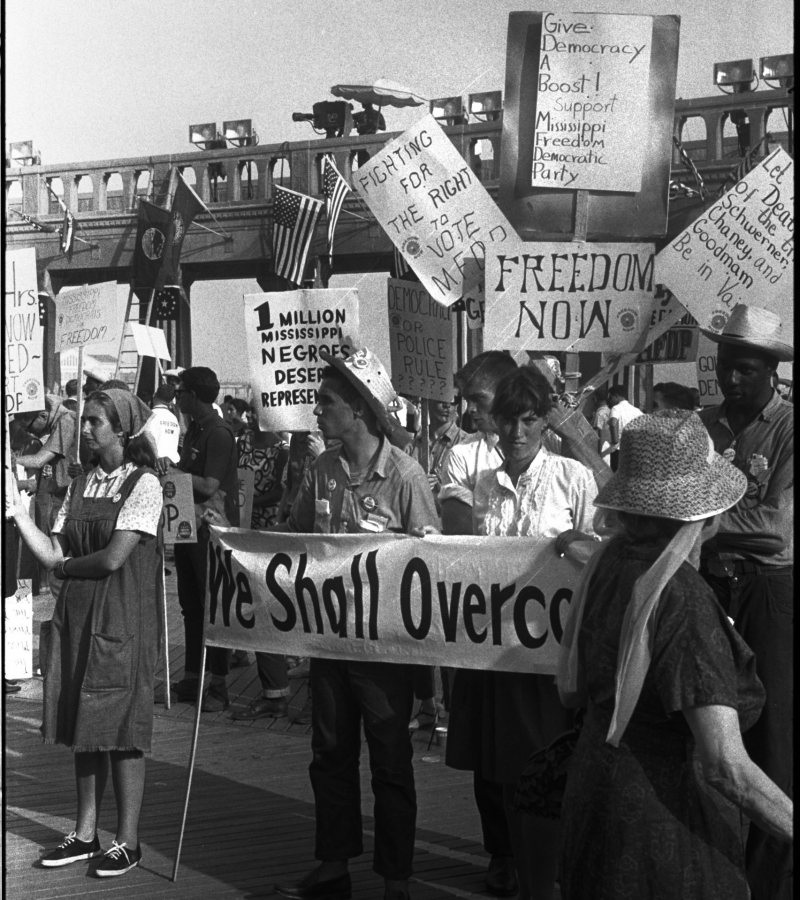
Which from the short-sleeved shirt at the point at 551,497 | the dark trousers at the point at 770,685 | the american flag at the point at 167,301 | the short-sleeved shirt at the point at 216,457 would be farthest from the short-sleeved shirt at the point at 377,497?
the american flag at the point at 167,301

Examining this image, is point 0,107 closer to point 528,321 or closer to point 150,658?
point 150,658

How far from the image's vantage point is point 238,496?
9406 millimetres

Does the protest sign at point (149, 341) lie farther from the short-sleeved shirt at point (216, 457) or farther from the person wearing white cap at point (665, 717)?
the person wearing white cap at point (665, 717)

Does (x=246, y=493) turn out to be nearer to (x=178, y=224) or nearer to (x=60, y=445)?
(x=60, y=445)

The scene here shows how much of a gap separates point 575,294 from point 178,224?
2309 centimetres

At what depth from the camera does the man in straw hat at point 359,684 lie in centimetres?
521

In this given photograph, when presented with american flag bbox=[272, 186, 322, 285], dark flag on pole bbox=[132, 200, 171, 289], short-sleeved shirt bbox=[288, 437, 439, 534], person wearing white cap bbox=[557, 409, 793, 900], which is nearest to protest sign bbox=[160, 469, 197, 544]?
short-sleeved shirt bbox=[288, 437, 439, 534]

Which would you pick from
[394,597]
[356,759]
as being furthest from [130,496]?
[356,759]

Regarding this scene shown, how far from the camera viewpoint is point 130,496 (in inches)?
230

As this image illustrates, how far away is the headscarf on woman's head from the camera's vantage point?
5957 millimetres

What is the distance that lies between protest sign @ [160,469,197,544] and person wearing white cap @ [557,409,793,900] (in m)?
5.52

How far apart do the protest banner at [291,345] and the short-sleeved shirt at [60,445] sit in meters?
4.44

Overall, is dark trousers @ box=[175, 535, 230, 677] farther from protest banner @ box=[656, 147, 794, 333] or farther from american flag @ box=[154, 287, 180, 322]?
american flag @ box=[154, 287, 180, 322]

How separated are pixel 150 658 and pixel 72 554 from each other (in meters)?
0.54
